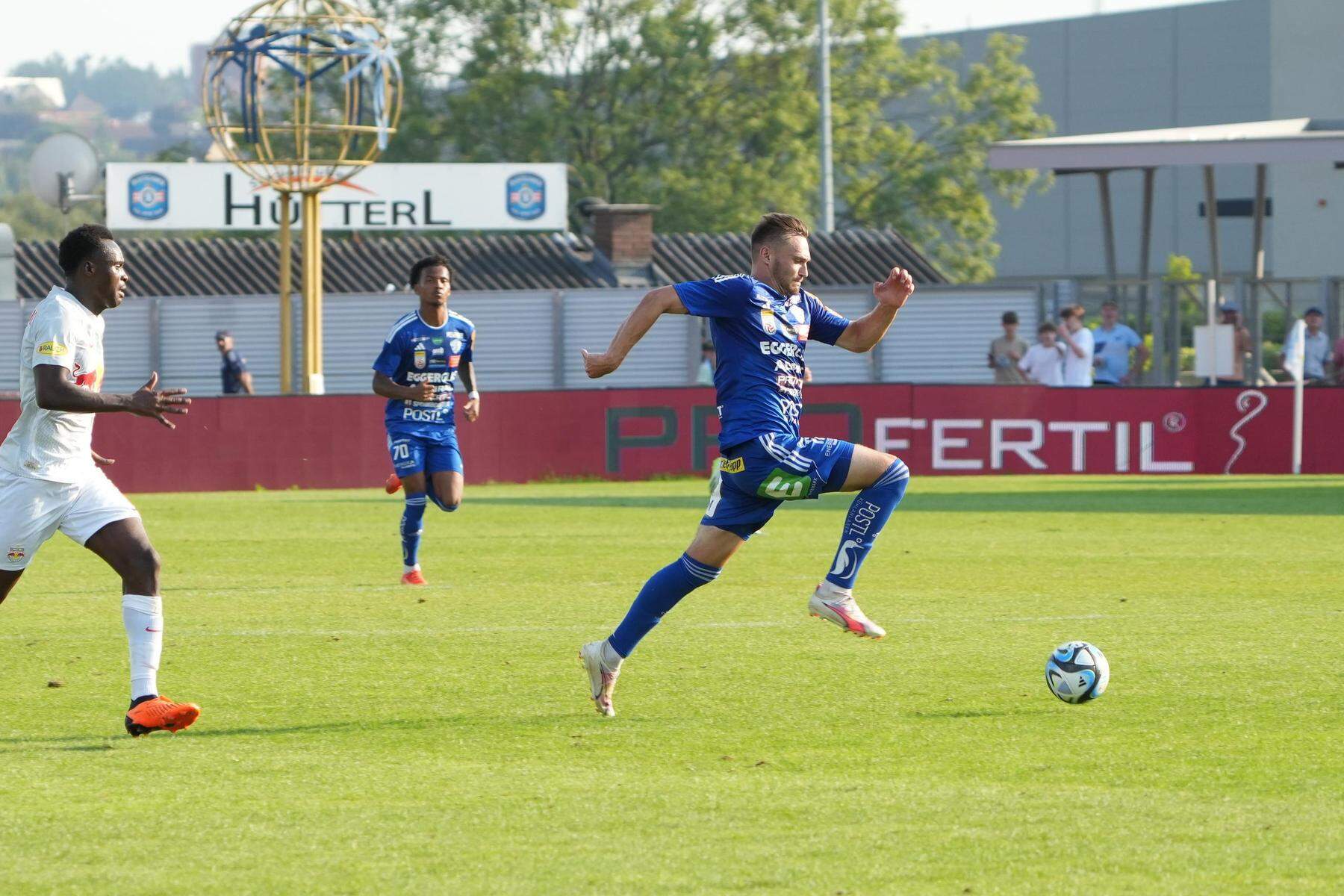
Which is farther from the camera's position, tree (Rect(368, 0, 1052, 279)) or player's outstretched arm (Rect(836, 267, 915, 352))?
tree (Rect(368, 0, 1052, 279))

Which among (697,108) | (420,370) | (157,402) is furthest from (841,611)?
(697,108)

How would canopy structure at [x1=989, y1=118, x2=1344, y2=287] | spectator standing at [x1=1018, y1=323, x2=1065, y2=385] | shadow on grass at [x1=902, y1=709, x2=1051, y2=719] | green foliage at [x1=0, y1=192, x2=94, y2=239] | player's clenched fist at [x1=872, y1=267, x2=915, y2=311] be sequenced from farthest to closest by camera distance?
green foliage at [x1=0, y1=192, x2=94, y2=239]
canopy structure at [x1=989, y1=118, x2=1344, y2=287]
spectator standing at [x1=1018, y1=323, x2=1065, y2=385]
player's clenched fist at [x1=872, y1=267, x2=915, y2=311]
shadow on grass at [x1=902, y1=709, x2=1051, y2=719]

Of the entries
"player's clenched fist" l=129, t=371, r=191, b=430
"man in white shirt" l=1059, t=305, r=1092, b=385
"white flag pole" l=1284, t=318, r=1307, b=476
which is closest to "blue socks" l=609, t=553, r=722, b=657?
"player's clenched fist" l=129, t=371, r=191, b=430

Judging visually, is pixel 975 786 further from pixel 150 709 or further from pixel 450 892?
pixel 150 709

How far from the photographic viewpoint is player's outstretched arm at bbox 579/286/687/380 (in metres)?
7.62

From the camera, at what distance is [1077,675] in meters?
8.11

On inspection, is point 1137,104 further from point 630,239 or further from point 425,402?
point 425,402

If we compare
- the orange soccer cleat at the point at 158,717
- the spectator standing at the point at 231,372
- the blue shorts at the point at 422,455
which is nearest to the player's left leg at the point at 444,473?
the blue shorts at the point at 422,455

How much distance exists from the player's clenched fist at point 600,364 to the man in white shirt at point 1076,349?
18723 mm

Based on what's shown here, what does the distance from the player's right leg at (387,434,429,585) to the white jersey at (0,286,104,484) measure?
561 cm

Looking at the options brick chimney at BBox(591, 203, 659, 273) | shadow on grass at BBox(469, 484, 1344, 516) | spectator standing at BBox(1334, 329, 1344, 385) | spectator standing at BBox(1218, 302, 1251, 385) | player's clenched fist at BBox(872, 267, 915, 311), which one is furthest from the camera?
brick chimney at BBox(591, 203, 659, 273)

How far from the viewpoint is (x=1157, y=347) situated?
28469mm

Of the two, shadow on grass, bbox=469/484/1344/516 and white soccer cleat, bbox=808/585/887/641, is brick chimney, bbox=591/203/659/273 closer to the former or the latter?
shadow on grass, bbox=469/484/1344/516

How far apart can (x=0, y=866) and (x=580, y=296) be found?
31844mm
